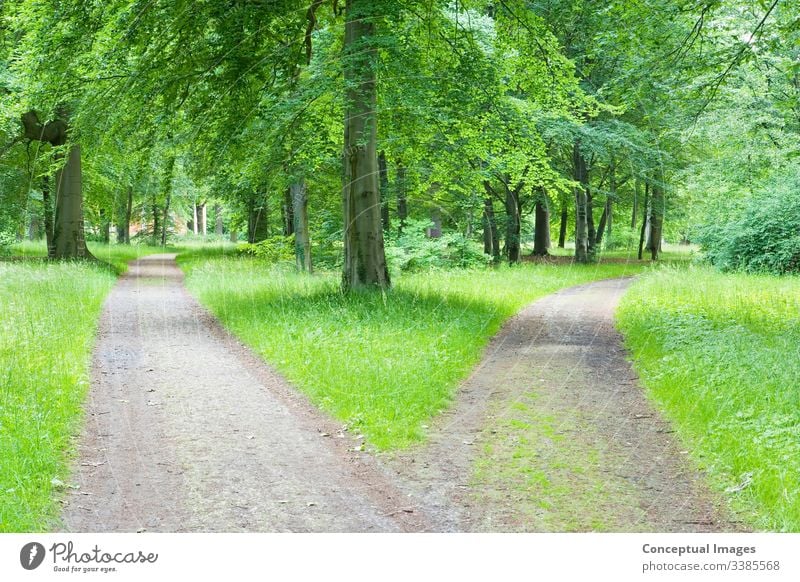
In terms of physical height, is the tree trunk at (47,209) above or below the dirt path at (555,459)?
above

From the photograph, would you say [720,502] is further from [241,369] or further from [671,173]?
[671,173]

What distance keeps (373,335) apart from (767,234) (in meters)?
15.2

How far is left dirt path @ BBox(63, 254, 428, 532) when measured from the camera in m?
4.55

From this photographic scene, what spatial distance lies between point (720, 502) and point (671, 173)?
841 inches

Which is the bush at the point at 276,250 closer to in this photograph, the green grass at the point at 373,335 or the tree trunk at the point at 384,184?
the tree trunk at the point at 384,184

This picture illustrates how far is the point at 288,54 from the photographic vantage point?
11109mm

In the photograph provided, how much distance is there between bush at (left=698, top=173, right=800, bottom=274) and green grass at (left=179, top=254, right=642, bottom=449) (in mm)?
7503

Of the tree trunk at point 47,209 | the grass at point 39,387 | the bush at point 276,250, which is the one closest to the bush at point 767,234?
the bush at point 276,250

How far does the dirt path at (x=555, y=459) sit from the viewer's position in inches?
181

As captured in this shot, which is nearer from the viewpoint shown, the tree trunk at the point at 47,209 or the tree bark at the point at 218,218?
the tree trunk at the point at 47,209

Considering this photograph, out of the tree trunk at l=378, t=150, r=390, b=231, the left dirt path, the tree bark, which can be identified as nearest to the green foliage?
the tree trunk at l=378, t=150, r=390, b=231

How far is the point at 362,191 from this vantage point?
40.6 ft

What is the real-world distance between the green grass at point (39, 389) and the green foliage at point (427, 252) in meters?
7.91

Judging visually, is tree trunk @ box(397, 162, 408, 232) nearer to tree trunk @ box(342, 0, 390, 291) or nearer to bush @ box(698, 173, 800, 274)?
tree trunk @ box(342, 0, 390, 291)
